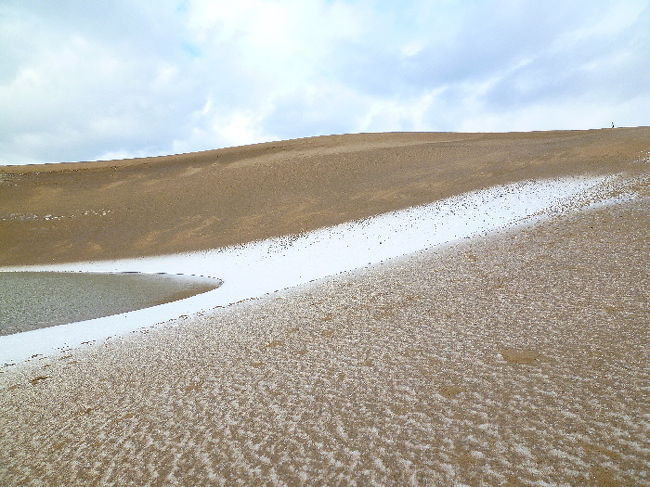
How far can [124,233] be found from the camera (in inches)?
1094

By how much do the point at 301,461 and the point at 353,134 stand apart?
139 feet

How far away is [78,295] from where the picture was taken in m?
16.1

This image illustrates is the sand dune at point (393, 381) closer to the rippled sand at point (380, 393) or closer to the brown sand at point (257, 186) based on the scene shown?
the rippled sand at point (380, 393)

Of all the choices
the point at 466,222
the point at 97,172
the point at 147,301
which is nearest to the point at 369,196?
the point at 466,222

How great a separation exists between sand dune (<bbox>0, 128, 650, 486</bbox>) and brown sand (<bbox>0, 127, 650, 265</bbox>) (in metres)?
9.31

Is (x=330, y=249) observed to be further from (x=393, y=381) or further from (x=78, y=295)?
(x=393, y=381)

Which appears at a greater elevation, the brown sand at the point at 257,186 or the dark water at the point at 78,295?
the brown sand at the point at 257,186

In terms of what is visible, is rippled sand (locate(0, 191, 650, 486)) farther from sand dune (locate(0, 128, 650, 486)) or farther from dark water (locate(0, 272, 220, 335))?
dark water (locate(0, 272, 220, 335))

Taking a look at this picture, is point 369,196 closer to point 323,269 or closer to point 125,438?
point 323,269

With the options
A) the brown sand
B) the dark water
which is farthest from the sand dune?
the brown sand

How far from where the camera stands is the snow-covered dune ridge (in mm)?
11125

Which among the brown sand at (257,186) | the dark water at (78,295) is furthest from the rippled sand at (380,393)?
the brown sand at (257,186)

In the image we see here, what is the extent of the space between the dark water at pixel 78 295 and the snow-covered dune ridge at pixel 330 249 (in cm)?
104

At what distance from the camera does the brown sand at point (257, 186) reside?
72.8 feet
